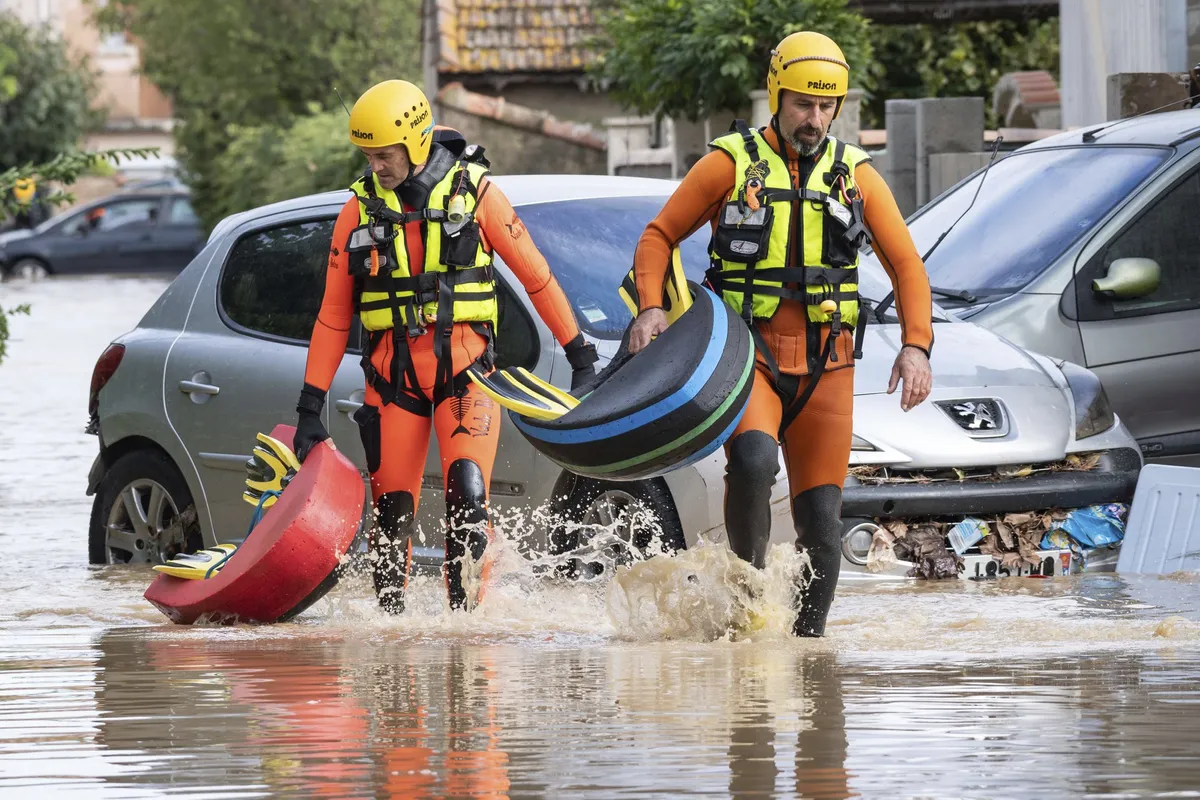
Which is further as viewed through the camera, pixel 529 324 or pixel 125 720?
pixel 529 324

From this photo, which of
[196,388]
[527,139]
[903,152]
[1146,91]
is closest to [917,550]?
[196,388]

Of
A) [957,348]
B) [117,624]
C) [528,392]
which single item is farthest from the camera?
[957,348]

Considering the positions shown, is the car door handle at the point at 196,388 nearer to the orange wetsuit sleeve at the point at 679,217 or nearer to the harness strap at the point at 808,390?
the orange wetsuit sleeve at the point at 679,217

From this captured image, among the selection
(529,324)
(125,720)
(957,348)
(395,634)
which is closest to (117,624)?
(395,634)

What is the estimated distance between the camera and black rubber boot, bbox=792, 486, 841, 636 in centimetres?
702

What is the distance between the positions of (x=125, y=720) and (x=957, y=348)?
396 cm

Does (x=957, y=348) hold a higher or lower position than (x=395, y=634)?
higher

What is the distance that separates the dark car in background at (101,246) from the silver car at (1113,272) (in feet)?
117

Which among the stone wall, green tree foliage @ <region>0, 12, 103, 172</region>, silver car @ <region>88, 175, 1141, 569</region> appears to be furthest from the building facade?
silver car @ <region>88, 175, 1141, 569</region>

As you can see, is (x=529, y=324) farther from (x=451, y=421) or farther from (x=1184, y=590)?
(x=1184, y=590)

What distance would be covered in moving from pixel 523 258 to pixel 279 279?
1.82 metres

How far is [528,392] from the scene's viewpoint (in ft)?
23.7

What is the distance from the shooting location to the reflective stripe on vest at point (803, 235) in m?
6.93

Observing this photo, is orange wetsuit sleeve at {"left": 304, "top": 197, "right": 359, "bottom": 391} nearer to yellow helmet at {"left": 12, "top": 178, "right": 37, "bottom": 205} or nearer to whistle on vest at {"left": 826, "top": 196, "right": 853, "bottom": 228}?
whistle on vest at {"left": 826, "top": 196, "right": 853, "bottom": 228}
